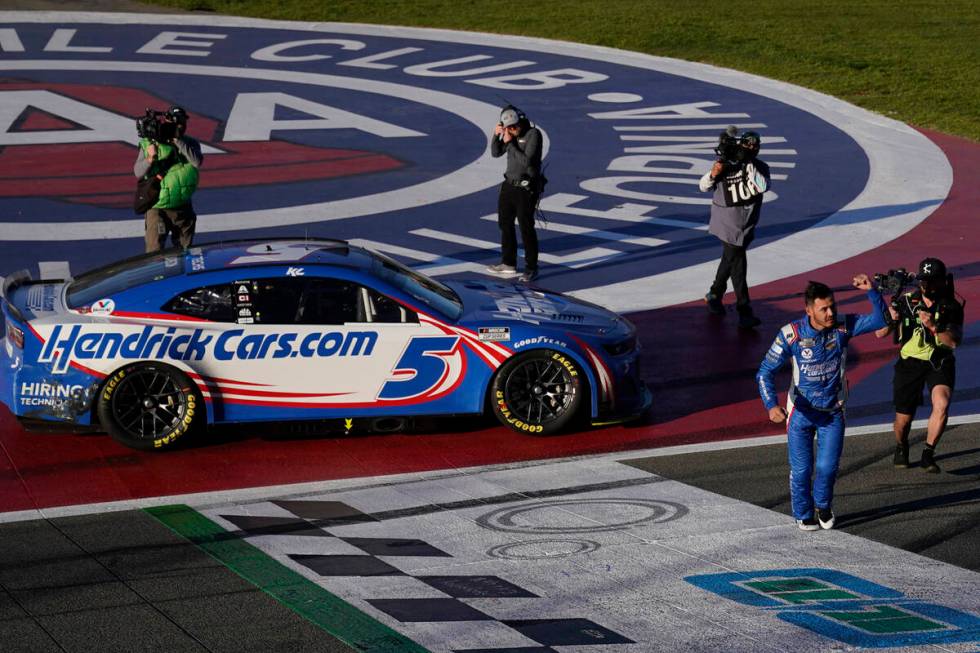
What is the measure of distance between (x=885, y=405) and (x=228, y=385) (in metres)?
5.35

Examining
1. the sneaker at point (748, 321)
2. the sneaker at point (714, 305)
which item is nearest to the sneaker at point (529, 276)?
the sneaker at point (714, 305)

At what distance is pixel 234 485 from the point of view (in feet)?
31.9

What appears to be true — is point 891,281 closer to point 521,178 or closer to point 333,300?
point 333,300

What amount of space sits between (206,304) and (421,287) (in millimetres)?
1677

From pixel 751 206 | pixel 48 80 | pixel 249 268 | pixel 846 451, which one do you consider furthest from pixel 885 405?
pixel 48 80

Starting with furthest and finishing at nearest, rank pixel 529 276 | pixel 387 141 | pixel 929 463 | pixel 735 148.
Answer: pixel 387 141
pixel 529 276
pixel 735 148
pixel 929 463

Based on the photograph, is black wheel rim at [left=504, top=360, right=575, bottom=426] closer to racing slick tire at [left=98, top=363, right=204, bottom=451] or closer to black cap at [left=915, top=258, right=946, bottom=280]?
racing slick tire at [left=98, top=363, right=204, bottom=451]

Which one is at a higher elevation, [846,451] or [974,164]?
[974,164]

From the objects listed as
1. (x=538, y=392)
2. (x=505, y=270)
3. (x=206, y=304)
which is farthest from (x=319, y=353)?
(x=505, y=270)

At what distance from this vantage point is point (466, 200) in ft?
62.7

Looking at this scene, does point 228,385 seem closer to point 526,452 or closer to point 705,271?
point 526,452

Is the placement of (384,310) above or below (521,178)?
below

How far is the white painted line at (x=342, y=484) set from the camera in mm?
9156

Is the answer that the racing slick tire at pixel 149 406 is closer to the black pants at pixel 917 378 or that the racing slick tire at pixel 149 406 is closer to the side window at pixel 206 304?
the side window at pixel 206 304
